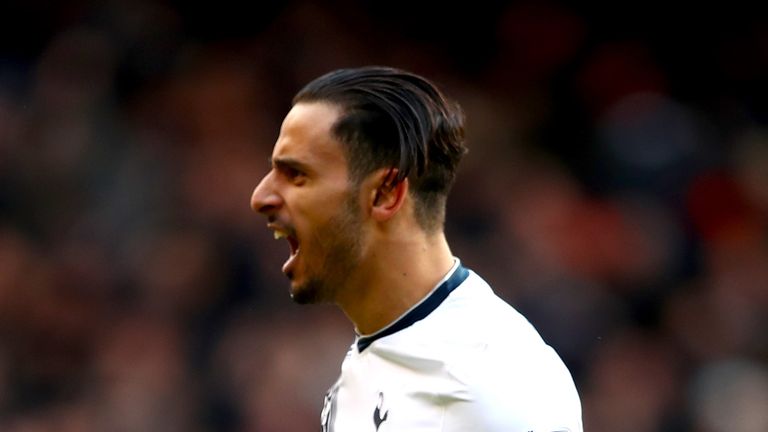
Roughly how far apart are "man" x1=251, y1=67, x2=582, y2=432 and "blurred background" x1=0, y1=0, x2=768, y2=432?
3.29m

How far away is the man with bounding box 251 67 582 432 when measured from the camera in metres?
3.06

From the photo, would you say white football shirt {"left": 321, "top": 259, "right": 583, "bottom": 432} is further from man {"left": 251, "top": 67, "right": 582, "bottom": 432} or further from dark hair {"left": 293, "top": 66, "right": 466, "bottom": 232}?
dark hair {"left": 293, "top": 66, "right": 466, "bottom": 232}

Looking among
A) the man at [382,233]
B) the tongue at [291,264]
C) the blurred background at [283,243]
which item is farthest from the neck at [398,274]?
the blurred background at [283,243]

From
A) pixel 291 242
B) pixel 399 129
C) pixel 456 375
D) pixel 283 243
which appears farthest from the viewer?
pixel 283 243

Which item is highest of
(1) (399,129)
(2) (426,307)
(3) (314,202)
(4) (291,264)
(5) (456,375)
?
(1) (399,129)

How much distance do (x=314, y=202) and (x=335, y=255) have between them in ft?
0.42

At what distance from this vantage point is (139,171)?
698cm

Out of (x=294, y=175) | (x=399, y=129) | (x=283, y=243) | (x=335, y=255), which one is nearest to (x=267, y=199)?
(x=294, y=175)

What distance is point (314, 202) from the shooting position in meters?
3.12

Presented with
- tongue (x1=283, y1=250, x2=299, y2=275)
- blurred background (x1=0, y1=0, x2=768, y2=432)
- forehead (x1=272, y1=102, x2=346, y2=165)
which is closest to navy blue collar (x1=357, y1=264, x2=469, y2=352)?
tongue (x1=283, y1=250, x2=299, y2=275)

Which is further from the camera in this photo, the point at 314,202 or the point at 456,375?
the point at 314,202

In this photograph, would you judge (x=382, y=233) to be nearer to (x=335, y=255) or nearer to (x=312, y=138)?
(x=335, y=255)

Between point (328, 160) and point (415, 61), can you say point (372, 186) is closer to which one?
point (328, 160)

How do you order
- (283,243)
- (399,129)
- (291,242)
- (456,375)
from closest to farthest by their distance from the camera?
(456,375) < (399,129) < (291,242) < (283,243)
